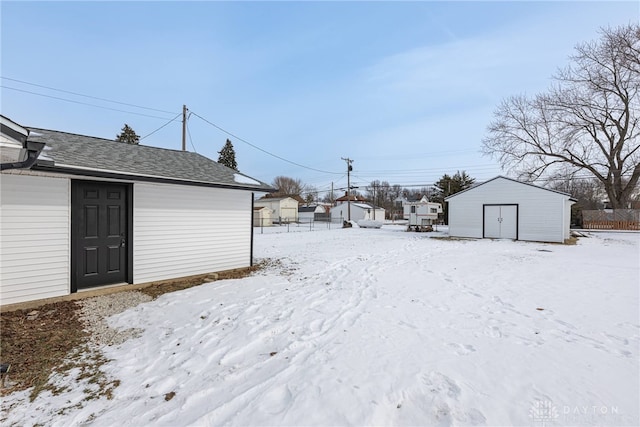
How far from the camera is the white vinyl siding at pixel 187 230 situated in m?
6.45

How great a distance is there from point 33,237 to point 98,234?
937 mm

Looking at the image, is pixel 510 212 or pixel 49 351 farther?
pixel 510 212

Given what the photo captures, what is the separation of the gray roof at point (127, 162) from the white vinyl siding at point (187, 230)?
1.07 feet

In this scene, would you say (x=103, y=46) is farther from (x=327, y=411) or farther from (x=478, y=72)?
(x=478, y=72)

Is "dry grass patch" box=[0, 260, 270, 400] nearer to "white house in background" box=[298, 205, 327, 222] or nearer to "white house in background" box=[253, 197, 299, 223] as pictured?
"white house in background" box=[253, 197, 299, 223]

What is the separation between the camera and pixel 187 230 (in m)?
7.15

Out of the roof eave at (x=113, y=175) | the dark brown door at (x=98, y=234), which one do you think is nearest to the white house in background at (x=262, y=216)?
the roof eave at (x=113, y=175)

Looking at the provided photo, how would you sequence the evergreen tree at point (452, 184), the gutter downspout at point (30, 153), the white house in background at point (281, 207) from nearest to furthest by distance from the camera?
the gutter downspout at point (30, 153) < the evergreen tree at point (452, 184) < the white house in background at point (281, 207)

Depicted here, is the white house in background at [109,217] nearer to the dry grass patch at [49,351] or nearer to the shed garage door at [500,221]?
the dry grass patch at [49,351]

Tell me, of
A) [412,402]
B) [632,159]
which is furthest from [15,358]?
[632,159]

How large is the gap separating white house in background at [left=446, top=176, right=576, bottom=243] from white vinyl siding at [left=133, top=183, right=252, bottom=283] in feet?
50.3

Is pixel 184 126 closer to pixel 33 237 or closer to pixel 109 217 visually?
pixel 109 217

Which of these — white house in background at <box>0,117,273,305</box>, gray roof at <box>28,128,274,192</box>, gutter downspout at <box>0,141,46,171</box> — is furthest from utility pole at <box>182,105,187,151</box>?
gutter downspout at <box>0,141,46,171</box>

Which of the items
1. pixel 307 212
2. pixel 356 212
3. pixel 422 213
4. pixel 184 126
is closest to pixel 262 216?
pixel 184 126
